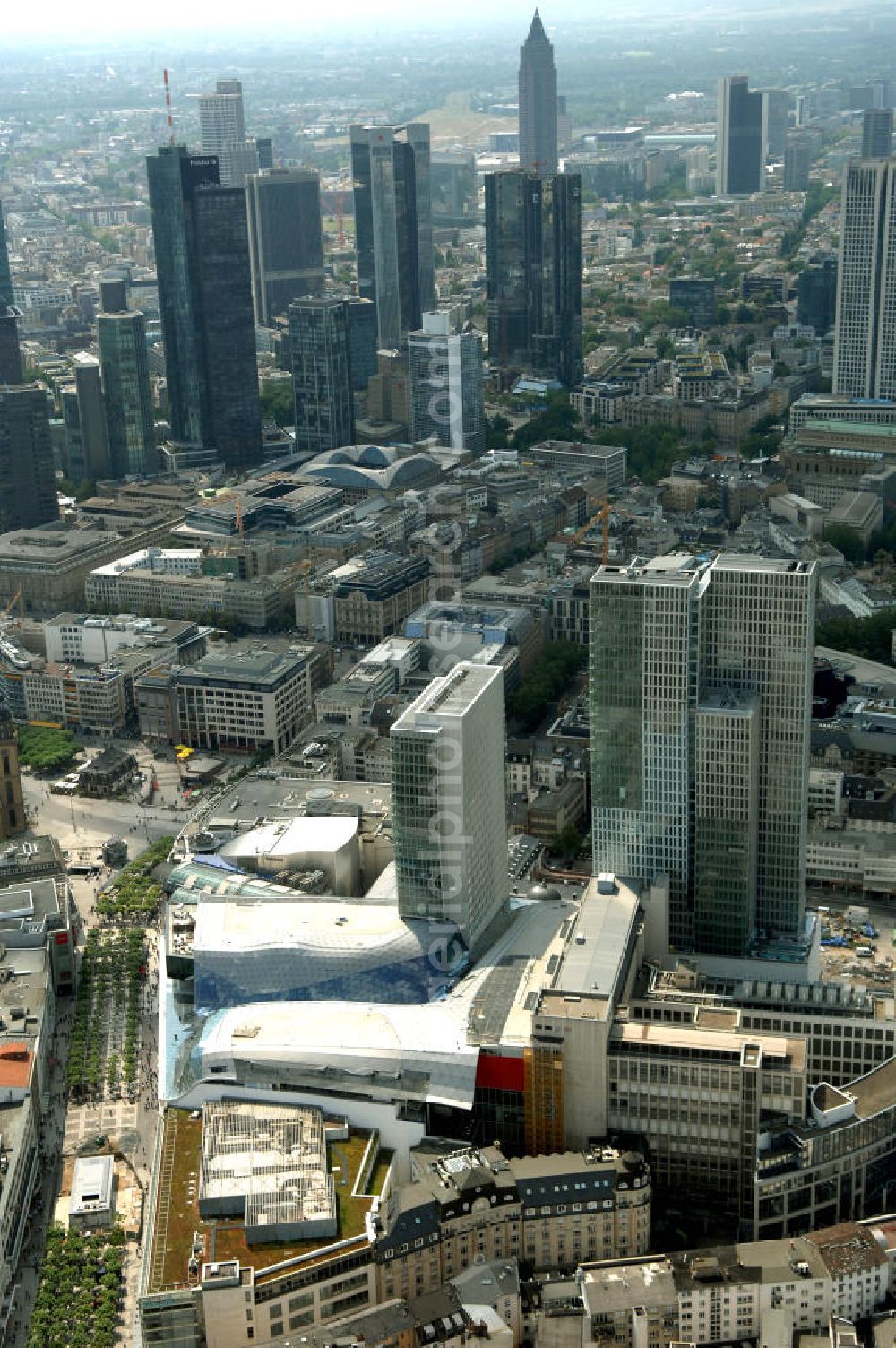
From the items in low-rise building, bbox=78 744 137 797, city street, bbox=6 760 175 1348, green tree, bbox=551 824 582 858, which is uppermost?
green tree, bbox=551 824 582 858

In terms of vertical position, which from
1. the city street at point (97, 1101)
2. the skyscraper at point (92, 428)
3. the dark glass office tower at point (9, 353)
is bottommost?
the city street at point (97, 1101)

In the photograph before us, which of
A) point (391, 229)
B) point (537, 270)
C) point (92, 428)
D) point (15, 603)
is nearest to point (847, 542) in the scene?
point (15, 603)

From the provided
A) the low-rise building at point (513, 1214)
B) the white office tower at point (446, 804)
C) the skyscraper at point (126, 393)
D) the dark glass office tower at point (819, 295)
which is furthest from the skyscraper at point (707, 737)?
the dark glass office tower at point (819, 295)

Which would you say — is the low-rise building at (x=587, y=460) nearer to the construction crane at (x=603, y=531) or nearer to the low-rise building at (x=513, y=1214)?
the construction crane at (x=603, y=531)

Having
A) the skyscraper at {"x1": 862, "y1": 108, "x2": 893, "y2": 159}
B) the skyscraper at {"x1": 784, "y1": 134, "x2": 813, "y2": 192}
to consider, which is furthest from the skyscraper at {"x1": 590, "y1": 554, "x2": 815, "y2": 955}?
the skyscraper at {"x1": 784, "y1": 134, "x2": 813, "y2": 192}

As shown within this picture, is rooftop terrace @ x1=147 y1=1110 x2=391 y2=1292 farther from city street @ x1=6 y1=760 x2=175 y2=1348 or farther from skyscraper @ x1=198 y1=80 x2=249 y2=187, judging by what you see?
skyscraper @ x1=198 y1=80 x2=249 y2=187

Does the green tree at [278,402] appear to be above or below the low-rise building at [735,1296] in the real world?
above

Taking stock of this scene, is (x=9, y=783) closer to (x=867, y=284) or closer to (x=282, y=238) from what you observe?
(x=867, y=284)
